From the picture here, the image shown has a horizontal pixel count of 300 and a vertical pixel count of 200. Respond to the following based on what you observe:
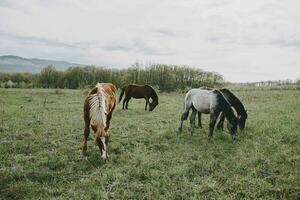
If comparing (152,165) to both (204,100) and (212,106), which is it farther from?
(204,100)

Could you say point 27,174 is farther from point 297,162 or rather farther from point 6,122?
point 6,122

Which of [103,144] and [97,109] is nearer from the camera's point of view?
[103,144]

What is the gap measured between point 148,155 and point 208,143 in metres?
2.53

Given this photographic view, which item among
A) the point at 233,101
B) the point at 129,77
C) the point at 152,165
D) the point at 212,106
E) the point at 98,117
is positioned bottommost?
the point at 152,165

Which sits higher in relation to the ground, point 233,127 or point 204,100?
point 204,100

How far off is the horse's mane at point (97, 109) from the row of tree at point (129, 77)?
4297 cm

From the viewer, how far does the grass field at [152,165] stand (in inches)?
240

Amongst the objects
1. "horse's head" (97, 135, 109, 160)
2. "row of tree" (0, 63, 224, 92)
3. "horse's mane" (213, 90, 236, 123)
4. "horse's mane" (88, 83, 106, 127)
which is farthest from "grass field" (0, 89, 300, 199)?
"row of tree" (0, 63, 224, 92)

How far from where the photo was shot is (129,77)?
53.4 m

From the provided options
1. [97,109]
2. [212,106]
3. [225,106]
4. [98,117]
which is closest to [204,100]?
[212,106]

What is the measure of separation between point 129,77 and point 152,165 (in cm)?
4616

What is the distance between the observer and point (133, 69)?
5450cm

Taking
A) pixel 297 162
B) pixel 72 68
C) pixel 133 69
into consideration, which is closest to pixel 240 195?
pixel 297 162

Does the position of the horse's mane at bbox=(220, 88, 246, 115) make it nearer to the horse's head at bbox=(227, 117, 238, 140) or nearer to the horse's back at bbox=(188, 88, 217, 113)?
the horse's back at bbox=(188, 88, 217, 113)
